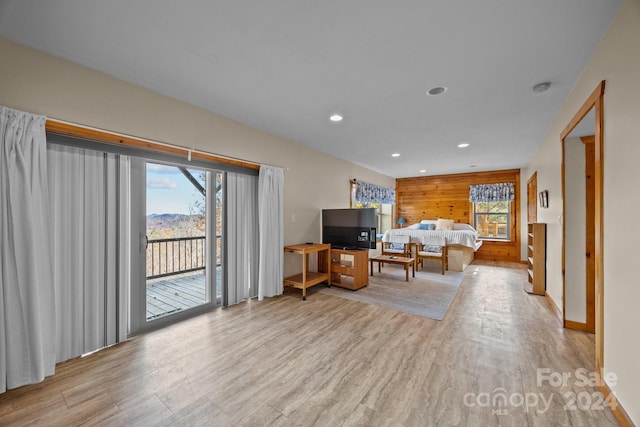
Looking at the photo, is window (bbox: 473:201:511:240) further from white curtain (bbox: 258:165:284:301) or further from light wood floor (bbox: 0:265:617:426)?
white curtain (bbox: 258:165:284:301)

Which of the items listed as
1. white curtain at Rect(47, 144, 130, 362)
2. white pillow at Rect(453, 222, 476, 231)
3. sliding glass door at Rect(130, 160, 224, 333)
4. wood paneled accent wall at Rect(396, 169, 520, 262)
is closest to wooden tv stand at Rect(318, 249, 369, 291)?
sliding glass door at Rect(130, 160, 224, 333)

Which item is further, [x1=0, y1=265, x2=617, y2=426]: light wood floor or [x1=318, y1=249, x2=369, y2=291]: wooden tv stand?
[x1=318, y1=249, x2=369, y2=291]: wooden tv stand

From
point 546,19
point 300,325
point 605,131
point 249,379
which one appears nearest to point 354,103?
point 546,19

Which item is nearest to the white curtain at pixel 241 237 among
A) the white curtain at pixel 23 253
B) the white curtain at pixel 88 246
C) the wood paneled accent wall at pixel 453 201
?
the white curtain at pixel 88 246

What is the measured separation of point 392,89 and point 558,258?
2.84 metres

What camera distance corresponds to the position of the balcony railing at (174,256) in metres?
3.84

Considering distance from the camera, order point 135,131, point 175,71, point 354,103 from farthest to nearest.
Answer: point 354,103
point 135,131
point 175,71

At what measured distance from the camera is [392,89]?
247 centimetres

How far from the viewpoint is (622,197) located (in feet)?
4.92

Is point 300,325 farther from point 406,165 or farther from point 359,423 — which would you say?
point 406,165

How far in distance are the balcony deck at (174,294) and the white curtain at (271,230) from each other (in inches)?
33.0

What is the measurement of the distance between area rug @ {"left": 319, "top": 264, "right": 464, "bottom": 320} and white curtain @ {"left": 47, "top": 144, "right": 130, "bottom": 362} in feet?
9.03

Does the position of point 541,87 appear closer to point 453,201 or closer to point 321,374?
point 321,374

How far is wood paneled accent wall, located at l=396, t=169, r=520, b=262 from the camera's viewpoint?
674cm
